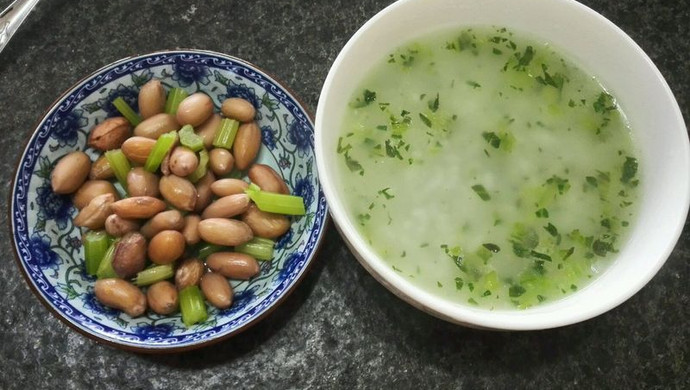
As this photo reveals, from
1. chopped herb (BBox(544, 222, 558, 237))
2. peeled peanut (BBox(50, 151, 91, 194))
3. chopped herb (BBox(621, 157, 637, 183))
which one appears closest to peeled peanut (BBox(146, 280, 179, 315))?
peeled peanut (BBox(50, 151, 91, 194))

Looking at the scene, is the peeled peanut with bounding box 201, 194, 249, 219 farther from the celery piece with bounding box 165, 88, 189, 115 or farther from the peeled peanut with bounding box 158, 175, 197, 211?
the celery piece with bounding box 165, 88, 189, 115

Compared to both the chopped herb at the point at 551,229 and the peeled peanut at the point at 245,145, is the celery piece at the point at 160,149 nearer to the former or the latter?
the peeled peanut at the point at 245,145

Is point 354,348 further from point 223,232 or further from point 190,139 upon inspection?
point 190,139

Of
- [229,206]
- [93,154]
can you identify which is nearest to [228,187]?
[229,206]

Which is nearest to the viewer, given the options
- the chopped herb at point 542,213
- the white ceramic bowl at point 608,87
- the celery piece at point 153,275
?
the white ceramic bowl at point 608,87

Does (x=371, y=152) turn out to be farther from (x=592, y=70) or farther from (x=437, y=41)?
(x=592, y=70)

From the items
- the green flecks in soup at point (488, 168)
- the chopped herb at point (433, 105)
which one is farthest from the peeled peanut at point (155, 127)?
the chopped herb at point (433, 105)
